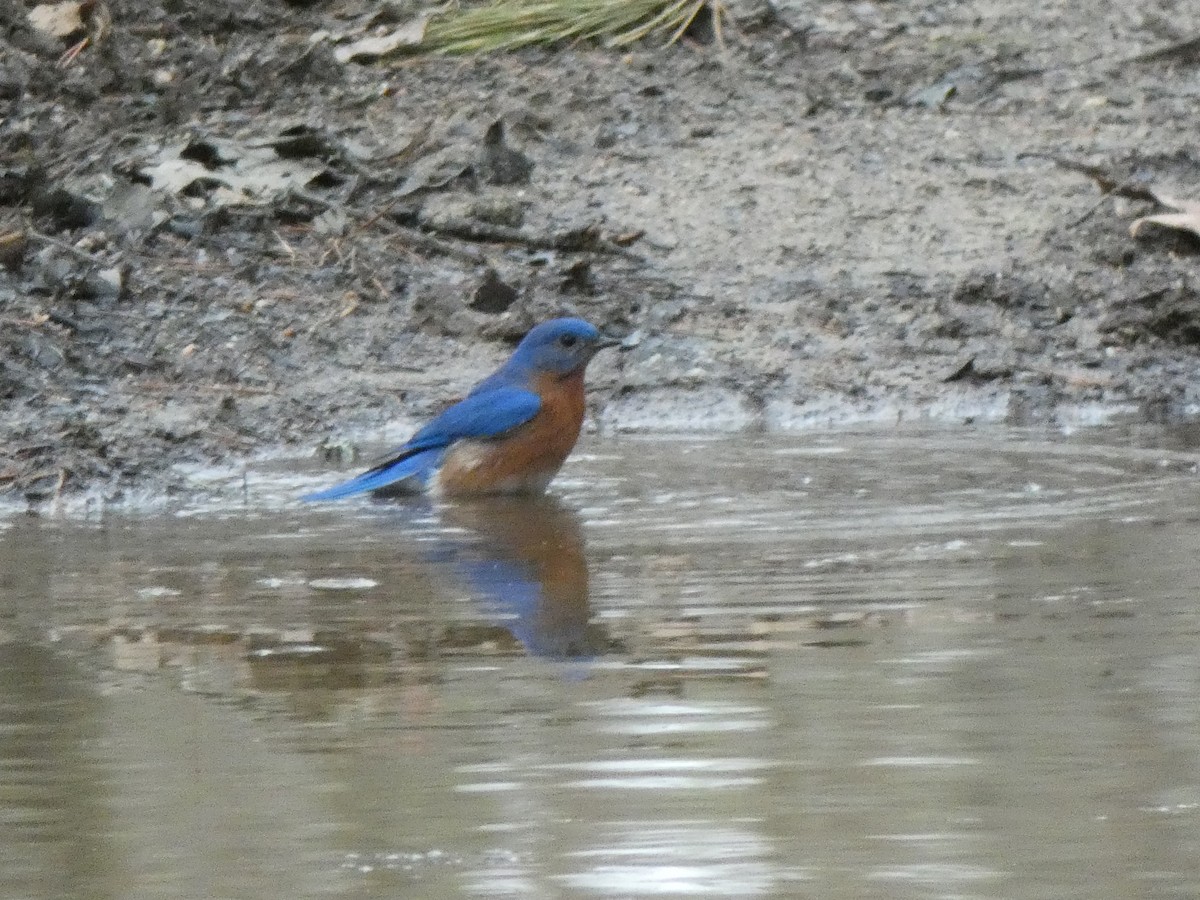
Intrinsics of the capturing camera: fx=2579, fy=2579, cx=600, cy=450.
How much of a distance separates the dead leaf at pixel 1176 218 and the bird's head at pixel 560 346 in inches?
91.4

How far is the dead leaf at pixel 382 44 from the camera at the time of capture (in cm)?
1045

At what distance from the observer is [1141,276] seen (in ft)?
27.7

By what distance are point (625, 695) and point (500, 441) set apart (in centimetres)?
283

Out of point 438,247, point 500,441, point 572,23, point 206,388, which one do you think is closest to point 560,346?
point 500,441

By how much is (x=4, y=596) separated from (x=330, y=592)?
25.0 inches

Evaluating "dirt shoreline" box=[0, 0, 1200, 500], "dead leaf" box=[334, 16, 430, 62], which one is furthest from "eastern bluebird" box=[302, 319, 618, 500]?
"dead leaf" box=[334, 16, 430, 62]

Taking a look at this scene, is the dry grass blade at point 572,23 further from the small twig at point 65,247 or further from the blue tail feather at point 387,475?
the blue tail feather at point 387,475

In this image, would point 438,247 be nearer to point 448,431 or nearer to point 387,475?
point 448,431

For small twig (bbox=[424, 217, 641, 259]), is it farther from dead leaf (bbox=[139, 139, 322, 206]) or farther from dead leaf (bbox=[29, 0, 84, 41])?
dead leaf (bbox=[29, 0, 84, 41])

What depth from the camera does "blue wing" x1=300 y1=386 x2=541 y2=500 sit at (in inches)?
252

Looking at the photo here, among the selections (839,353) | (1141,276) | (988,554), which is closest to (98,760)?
(988,554)

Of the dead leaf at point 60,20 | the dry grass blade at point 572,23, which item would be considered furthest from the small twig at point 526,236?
the dead leaf at point 60,20

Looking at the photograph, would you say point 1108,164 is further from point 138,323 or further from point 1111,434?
point 138,323

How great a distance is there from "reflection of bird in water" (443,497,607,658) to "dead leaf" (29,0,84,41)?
427 cm
